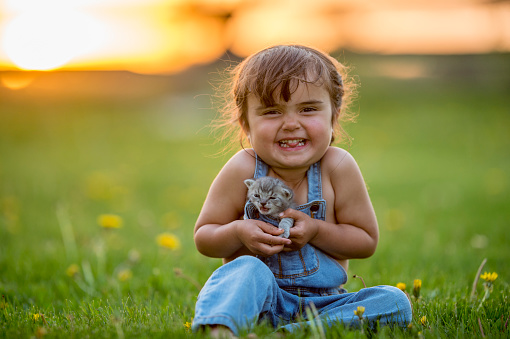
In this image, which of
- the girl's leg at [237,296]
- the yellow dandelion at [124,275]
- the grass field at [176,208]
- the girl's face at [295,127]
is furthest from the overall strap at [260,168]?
the yellow dandelion at [124,275]

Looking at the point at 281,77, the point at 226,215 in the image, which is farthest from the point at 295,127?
the point at 226,215

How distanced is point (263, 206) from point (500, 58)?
57.6ft

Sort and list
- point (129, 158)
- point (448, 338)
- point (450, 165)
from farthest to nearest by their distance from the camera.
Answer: point (129, 158), point (450, 165), point (448, 338)

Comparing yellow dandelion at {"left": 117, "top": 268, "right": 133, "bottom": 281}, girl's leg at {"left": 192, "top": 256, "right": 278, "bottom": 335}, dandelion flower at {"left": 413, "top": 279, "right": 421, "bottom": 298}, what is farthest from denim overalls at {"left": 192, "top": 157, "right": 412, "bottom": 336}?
yellow dandelion at {"left": 117, "top": 268, "right": 133, "bottom": 281}

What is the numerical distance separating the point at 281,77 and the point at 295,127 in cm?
31

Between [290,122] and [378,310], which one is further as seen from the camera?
[290,122]

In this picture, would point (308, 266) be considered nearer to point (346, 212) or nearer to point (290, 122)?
point (346, 212)

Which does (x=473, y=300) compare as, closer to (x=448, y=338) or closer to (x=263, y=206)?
(x=448, y=338)

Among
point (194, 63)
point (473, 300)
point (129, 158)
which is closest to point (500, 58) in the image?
point (194, 63)

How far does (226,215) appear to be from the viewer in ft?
10.3

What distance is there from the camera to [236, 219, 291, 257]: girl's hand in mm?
2725

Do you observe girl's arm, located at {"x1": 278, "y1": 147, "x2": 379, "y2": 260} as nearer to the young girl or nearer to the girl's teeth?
the young girl

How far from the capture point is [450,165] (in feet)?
35.5

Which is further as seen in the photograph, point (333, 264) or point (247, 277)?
point (333, 264)
